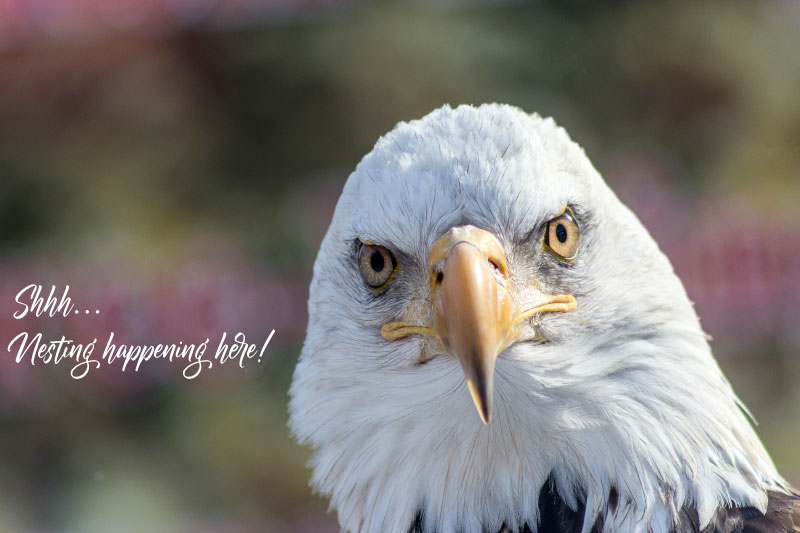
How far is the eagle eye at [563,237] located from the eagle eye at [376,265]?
0.83ft

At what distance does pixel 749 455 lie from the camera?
1495 mm

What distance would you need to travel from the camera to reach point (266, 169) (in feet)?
14.6

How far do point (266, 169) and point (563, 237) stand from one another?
3.17m

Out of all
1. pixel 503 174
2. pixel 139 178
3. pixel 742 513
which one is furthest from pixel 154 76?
pixel 742 513

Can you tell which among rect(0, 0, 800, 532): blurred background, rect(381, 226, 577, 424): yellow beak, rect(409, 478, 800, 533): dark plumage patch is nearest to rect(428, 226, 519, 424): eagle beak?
rect(381, 226, 577, 424): yellow beak

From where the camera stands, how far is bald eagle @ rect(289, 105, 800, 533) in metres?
1.38

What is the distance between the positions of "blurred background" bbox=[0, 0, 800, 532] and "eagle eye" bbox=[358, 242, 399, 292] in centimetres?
235

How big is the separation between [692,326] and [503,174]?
437mm

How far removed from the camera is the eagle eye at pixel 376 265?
57.8 inches

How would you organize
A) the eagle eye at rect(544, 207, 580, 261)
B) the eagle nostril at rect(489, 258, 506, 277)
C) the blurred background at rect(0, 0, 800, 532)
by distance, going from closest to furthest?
the eagle nostril at rect(489, 258, 506, 277) → the eagle eye at rect(544, 207, 580, 261) → the blurred background at rect(0, 0, 800, 532)

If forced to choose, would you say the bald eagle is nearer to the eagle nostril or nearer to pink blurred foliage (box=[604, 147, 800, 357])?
the eagle nostril

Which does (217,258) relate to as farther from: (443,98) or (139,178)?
(443,98)

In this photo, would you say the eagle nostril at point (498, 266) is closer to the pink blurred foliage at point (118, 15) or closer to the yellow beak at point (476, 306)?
the yellow beak at point (476, 306)

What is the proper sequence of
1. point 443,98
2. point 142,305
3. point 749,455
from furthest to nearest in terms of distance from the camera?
point 443,98 < point 142,305 < point 749,455
